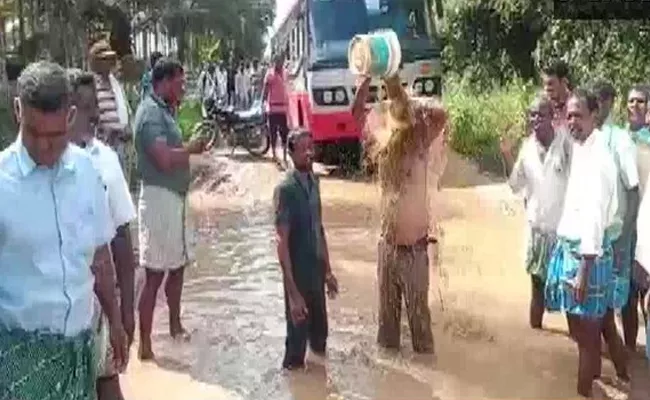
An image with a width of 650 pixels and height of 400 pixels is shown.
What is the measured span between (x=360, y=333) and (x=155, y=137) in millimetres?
2114

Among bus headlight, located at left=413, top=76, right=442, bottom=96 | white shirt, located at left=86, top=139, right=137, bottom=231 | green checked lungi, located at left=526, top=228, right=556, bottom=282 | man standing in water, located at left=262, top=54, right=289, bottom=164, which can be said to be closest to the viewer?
white shirt, located at left=86, top=139, right=137, bottom=231

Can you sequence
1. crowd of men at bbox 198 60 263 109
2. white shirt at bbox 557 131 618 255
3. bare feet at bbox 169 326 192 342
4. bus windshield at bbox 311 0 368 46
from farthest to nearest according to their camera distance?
crowd of men at bbox 198 60 263 109 < bus windshield at bbox 311 0 368 46 < bare feet at bbox 169 326 192 342 < white shirt at bbox 557 131 618 255

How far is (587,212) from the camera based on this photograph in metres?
5.50

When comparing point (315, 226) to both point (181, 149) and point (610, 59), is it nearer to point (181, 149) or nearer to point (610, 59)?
point (181, 149)

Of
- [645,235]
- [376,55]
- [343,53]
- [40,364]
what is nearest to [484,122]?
[343,53]

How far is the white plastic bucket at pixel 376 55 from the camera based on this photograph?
6.87 m

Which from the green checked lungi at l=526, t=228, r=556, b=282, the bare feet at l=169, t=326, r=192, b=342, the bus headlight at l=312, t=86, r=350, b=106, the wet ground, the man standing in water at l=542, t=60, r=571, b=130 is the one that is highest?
the man standing in water at l=542, t=60, r=571, b=130

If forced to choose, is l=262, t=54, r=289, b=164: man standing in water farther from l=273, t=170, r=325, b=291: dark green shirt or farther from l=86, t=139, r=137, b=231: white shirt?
l=86, t=139, r=137, b=231: white shirt

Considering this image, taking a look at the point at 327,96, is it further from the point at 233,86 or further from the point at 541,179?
the point at 233,86

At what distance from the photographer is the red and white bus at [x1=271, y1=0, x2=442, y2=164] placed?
16375mm

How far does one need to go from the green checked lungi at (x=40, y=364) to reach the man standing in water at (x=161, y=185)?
9.94ft

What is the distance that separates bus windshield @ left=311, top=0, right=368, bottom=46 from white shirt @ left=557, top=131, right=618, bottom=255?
1126 cm

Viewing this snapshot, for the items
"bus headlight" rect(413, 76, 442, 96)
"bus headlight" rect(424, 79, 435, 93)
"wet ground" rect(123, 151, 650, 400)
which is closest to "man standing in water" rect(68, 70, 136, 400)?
"wet ground" rect(123, 151, 650, 400)

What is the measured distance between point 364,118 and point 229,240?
17.3ft
